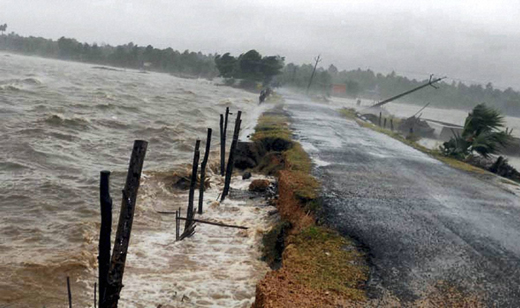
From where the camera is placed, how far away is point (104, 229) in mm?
5613

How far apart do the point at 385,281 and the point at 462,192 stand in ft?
24.6

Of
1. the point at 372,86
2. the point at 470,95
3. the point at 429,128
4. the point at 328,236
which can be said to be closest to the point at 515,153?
the point at 429,128

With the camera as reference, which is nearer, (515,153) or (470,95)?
(515,153)

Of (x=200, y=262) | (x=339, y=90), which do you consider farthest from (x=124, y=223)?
(x=339, y=90)

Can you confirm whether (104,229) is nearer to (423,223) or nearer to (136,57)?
(423,223)

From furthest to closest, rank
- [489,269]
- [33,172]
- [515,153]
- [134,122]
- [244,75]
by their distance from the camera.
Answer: [244,75], [515,153], [134,122], [33,172], [489,269]

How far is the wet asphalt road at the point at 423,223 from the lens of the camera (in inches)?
259

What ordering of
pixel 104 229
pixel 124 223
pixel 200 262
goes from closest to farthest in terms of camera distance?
pixel 104 229, pixel 124 223, pixel 200 262

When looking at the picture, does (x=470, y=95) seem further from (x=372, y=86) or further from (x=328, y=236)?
(x=328, y=236)

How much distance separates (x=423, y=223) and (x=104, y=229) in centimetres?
659

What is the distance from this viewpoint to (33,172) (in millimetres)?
15266

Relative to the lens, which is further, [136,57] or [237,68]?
[136,57]

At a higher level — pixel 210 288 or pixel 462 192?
pixel 462 192

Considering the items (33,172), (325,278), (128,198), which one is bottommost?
(33,172)
